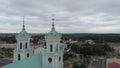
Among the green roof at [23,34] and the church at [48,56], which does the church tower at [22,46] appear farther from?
the church at [48,56]

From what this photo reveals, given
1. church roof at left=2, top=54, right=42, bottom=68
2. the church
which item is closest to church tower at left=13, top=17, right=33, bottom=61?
→ the church

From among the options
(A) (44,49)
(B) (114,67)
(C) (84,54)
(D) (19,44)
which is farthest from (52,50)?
(C) (84,54)

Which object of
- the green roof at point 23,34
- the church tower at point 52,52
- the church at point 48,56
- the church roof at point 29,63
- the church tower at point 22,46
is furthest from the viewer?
the green roof at point 23,34

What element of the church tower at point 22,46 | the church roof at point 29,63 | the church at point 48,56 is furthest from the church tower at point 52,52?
the church tower at point 22,46

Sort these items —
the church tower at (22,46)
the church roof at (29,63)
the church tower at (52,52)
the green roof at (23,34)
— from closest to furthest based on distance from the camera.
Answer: the church roof at (29,63) < the church tower at (52,52) < the church tower at (22,46) < the green roof at (23,34)

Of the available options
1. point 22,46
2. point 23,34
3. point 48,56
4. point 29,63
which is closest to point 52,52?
point 48,56

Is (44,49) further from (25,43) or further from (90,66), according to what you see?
(90,66)

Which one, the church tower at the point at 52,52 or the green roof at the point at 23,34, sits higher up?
the green roof at the point at 23,34
